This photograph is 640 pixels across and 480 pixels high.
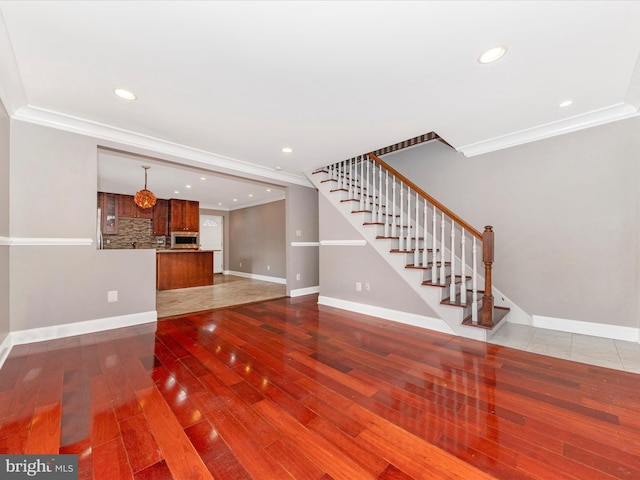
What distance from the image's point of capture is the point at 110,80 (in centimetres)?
220

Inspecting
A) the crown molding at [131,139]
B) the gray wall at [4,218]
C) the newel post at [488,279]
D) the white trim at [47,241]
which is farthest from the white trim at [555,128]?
the gray wall at [4,218]

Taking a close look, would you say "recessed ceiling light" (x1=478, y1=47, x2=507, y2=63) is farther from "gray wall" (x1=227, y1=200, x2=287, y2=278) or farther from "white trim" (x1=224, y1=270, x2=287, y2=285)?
"white trim" (x1=224, y1=270, x2=287, y2=285)

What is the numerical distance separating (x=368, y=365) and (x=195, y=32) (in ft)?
8.93

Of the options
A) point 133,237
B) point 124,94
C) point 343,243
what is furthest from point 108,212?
point 343,243

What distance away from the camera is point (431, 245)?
4.12 meters

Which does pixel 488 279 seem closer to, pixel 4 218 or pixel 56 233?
pixel 56 233

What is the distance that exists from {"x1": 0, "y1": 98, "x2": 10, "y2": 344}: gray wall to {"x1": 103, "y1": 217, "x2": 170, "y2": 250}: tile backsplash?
518 cm

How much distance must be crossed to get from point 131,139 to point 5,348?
244 centimetres

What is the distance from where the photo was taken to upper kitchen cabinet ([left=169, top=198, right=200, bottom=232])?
305 inches

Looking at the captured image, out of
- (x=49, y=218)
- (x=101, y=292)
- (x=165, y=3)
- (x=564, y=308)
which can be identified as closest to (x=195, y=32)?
(x=165, y=3)

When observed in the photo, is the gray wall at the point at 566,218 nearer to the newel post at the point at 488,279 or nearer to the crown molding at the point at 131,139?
the newel post at the point at 488,279

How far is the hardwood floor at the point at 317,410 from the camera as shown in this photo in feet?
4.18

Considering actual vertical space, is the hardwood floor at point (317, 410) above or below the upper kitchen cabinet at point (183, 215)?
below

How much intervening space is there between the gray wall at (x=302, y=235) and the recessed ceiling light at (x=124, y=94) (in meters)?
3.02
